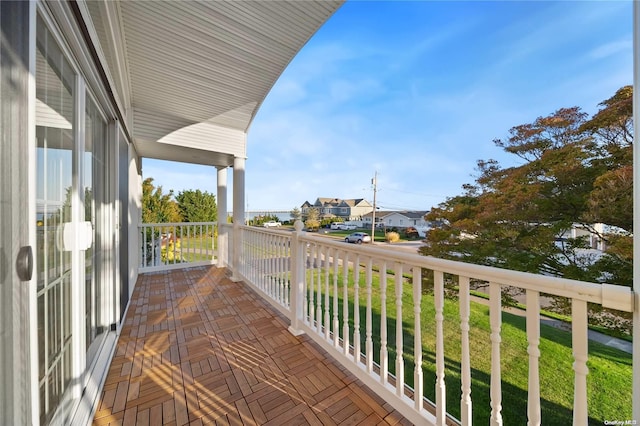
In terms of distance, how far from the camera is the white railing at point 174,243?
4.77 metres

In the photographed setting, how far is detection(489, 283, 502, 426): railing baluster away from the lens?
3.43ft

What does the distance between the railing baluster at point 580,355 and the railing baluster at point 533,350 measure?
0.32 feet

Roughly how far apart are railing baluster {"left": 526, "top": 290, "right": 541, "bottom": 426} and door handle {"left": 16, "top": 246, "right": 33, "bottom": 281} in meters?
1.73

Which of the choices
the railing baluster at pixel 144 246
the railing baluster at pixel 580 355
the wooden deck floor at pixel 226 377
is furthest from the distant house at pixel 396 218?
the railing baluster at pixel 580 355

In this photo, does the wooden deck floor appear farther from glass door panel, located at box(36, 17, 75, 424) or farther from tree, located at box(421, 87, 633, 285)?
tree, located at box(421, 87, 633, 285)

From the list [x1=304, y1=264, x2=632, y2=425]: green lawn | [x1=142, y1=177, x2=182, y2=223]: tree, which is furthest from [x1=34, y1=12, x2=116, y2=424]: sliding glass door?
[x1=142, y1=177, x2=182, y2=223]: tree

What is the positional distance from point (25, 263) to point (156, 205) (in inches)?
316

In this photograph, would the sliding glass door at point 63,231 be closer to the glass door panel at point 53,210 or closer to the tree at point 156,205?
the glass door panel at point 53,210

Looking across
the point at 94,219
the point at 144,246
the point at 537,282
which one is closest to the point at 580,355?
the point at 537,282

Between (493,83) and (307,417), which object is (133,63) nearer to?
(307,417)

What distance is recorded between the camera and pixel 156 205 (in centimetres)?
759

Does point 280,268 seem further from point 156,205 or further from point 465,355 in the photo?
point 156,205

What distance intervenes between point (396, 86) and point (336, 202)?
2544cm

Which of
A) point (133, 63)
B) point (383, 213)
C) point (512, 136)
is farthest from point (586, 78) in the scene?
point (383, 213)
